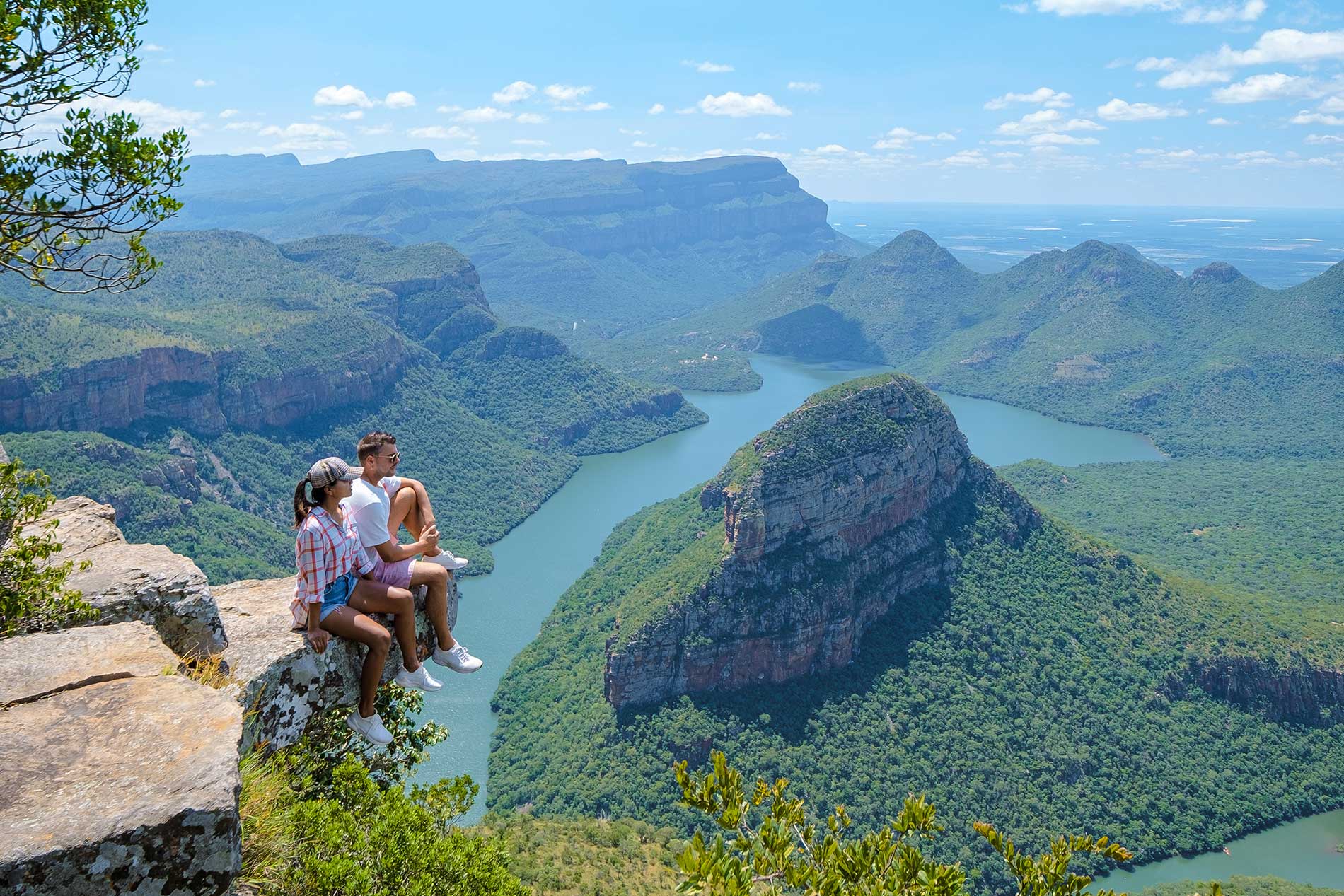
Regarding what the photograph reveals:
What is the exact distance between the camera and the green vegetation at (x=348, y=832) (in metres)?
7.00

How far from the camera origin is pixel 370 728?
905 centimetres

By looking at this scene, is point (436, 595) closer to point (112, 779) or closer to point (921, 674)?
point (112, 779)

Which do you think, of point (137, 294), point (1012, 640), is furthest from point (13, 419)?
point (1012, 640)

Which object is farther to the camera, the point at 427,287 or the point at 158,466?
the point at 427,287

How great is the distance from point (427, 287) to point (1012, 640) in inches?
3585

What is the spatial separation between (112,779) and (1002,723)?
42.5 m

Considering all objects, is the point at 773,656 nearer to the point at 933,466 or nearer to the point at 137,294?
the point at 933,466

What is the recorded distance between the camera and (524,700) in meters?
47.9

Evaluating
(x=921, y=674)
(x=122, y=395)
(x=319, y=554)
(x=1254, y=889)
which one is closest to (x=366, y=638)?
(x=319, y=554)

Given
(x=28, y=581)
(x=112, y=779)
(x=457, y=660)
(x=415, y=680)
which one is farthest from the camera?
(x=457, y=660)

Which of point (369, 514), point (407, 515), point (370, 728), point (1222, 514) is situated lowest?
point (1222, 514)

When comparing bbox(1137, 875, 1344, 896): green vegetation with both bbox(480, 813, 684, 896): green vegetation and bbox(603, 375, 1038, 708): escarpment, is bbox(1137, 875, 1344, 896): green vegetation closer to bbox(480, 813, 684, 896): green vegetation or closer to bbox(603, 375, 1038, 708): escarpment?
bbox(603, 375, 1038, 708): escarpment

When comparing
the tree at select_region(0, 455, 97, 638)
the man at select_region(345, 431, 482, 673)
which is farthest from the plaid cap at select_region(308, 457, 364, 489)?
the tree at select_region(0, 455, 97, 638)

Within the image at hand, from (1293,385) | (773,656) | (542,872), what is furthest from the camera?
(1293,385)
